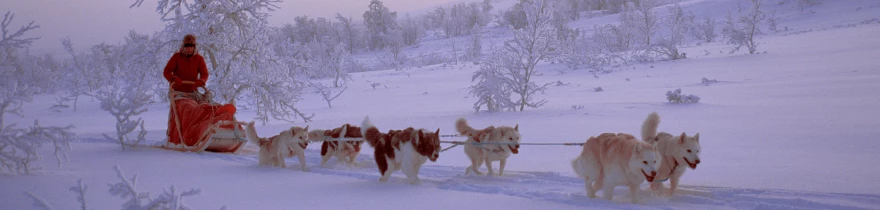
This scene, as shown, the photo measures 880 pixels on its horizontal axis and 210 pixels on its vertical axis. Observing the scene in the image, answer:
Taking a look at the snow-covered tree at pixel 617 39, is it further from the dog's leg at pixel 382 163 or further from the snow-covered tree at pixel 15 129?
the snow-covered tree at pixel 15 129

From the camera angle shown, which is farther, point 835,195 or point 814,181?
point 814,181

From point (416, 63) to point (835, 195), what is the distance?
30620mm

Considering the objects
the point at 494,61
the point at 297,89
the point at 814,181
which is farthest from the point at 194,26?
the point at 814,181

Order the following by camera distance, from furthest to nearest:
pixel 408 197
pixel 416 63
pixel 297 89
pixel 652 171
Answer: pixel 416 63 → pixel 297 89 → pixel 408 197 → pixel 652 171

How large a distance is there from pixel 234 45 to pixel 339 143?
16.2ft

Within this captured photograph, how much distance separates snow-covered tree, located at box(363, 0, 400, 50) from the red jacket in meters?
40.9

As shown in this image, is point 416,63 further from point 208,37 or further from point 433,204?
point 433,204

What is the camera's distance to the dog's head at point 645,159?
3.55 meters

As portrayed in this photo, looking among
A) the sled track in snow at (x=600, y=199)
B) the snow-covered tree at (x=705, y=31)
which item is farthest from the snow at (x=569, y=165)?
the snow-covered tree at (x=705, y=31)

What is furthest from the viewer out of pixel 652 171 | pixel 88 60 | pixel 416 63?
pixel 416 63

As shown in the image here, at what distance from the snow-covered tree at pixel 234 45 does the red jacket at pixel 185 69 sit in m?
1.74

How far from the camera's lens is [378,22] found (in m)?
50.4

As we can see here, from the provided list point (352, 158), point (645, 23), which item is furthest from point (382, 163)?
point (645, 23)

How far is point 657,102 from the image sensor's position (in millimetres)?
10625
